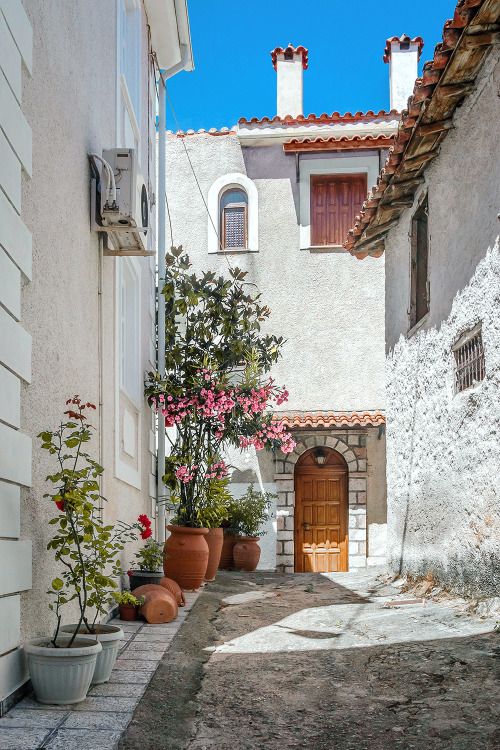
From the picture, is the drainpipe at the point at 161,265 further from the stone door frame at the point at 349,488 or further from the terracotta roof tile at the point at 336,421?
the stone door frame at the point at 349,488

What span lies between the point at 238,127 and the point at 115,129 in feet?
31.0

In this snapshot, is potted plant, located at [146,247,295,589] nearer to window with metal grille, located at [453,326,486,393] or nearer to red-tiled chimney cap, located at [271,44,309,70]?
window with metal grille, located at [453,326,486,393]

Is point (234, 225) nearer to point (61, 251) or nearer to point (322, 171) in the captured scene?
point (322, 171)

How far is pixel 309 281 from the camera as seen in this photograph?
15.4m

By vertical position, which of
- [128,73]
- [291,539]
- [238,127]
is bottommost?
[291,539]

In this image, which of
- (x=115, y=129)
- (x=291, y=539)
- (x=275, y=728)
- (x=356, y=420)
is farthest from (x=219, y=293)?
(x=275, y=728)

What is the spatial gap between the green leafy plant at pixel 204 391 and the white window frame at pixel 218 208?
A: 4.78m

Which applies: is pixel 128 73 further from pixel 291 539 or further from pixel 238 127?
pixel 291 539

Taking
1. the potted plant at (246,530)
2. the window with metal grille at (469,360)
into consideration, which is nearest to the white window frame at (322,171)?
the potted plant at (246,530)

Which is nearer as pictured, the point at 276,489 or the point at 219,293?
the point at 219,293

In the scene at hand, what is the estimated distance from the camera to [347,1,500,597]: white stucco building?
6.55 metres

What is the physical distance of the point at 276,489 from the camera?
14766 mm

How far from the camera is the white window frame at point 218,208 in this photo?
15.5 meters

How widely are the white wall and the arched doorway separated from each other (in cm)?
1127
